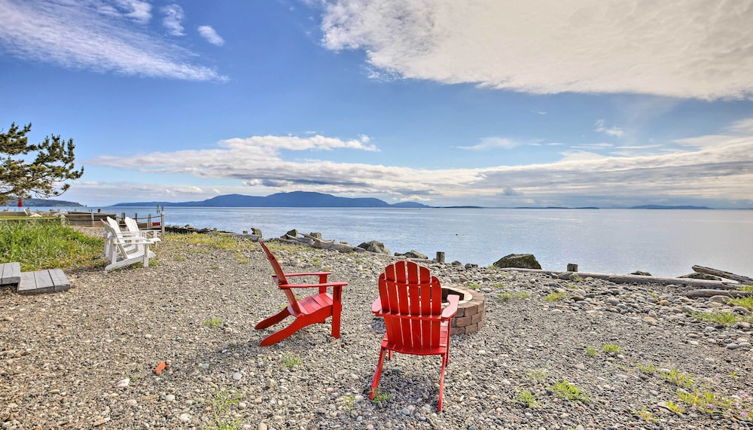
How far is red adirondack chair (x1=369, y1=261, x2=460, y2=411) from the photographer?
396 cm

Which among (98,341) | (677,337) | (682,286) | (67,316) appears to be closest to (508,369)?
(677,337)

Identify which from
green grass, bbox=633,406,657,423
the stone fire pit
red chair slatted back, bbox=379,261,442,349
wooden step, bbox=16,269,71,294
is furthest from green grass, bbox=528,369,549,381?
wooden step, bbox=16,269,71,294

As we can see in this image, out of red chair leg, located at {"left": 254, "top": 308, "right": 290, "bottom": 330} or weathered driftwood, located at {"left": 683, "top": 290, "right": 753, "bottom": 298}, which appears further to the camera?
weathered driftwood, located at {"left": 683, "top": 290, "right": 753, "bottom": 298}

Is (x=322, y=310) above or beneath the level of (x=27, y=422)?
above

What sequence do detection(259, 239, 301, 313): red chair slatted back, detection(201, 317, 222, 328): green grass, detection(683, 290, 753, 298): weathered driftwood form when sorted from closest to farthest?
detection(259, 239, 301, 313): red chair slatted back, detection(201, 317, 222, 328): green grass, detection(683, 290, 753, 298): weathered driftwood

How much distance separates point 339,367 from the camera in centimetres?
433

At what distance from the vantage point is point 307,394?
3719 mm

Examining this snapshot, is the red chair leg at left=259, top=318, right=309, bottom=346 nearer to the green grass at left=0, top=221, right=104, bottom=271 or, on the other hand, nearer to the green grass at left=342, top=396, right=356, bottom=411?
the green grass at left=342, top=396, right=356, bottom=411

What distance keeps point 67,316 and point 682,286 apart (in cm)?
1182

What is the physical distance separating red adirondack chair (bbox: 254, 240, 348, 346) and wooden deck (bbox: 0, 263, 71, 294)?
4.31 metres

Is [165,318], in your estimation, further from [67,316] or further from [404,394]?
[404,394]

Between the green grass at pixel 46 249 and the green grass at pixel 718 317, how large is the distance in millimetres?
12126

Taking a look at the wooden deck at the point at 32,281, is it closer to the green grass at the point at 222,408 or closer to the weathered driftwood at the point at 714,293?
the green grass at the point at 222,408

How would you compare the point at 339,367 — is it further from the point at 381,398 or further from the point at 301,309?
the point at 301,309
